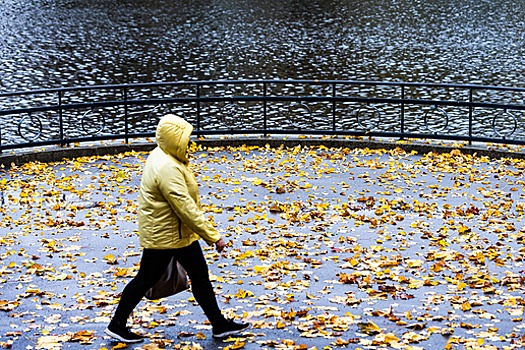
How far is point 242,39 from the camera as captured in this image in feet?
127

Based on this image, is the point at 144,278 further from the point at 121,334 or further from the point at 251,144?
the point at 251,144

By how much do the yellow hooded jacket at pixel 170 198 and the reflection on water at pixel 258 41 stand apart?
2257 cm

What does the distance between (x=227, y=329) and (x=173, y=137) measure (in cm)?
166

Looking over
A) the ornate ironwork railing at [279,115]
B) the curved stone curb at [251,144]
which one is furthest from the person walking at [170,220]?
the ornate ironwork railing at [279,115]

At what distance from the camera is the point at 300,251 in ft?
35.8

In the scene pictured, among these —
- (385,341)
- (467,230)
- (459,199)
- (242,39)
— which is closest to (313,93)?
(242,39)

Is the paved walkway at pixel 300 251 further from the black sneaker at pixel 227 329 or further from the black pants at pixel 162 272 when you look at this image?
the black pants at pixel 162 272

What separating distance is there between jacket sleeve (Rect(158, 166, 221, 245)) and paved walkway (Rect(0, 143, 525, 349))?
1061 mm

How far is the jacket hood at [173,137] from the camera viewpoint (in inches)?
298

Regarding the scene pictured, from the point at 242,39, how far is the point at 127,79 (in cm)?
900

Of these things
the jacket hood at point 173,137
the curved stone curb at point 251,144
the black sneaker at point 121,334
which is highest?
the jacket hood at point 173,137

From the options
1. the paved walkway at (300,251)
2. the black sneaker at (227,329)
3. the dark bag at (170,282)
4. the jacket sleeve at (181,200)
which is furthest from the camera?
the paved walkway at (300,251)

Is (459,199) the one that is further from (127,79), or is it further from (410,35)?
(410,35)

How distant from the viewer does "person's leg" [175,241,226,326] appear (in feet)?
25.4
